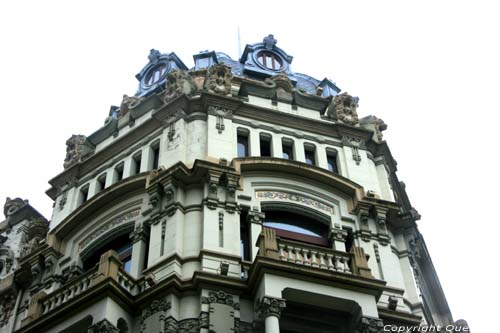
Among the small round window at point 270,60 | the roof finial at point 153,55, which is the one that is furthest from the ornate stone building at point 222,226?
the small round window at point 270,60

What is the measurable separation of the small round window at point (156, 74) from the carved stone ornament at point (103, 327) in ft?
62.2

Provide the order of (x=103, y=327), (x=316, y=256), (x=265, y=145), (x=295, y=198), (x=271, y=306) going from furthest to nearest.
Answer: (x=265, y=145)
(x=295, y=198)
(x=316, y=256)
(x=103, y=327)
(x=271, y=306)

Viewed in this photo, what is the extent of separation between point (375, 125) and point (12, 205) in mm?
18510

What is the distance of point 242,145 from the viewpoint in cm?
3092

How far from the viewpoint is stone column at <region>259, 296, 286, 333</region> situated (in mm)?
21581

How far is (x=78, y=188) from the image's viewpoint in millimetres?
32469

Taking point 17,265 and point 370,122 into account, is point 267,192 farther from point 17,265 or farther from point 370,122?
point 17,265

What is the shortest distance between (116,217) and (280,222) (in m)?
6.46

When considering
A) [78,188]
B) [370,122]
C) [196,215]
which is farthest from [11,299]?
[370,122]

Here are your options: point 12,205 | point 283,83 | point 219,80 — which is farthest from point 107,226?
point 283,83

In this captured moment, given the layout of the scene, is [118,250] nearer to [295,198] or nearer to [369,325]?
[295,198]

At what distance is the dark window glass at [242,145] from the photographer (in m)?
30.4

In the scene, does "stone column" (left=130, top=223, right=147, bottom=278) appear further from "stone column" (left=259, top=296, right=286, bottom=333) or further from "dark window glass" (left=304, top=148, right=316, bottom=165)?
"dark window glass" (left=304, top=148, right=316, bottom=165)

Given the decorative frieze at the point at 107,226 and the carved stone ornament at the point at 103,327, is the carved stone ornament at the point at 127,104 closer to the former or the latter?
the decorative frieze at the point at 107,226
